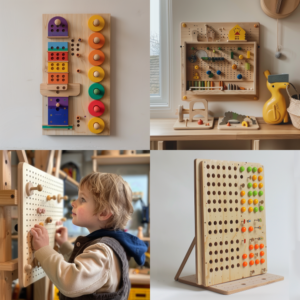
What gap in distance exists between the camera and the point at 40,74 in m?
1.59

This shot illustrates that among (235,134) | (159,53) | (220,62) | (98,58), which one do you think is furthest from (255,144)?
(98,58)

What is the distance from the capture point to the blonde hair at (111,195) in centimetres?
132

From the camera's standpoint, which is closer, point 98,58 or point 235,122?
point 235,122

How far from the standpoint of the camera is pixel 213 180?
141 cm

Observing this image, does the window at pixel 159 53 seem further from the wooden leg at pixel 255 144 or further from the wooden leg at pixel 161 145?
the wooden leg at pixel 255 144

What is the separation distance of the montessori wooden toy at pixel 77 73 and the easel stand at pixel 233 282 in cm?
70

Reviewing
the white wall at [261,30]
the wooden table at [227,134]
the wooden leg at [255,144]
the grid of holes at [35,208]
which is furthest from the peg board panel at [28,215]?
the wooden leg at [255,144]

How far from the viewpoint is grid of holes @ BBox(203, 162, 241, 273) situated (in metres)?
1.39

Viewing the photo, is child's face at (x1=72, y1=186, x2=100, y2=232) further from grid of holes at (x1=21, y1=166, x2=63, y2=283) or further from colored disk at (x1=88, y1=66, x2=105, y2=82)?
colored disk at (x1=88, y1=66, x2=105, y2=82)

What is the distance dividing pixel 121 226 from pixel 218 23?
91 cm

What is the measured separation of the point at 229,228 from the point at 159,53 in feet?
2.63

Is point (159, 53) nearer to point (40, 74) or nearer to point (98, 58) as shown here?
point (98, 58)

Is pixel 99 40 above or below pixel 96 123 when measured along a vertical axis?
above

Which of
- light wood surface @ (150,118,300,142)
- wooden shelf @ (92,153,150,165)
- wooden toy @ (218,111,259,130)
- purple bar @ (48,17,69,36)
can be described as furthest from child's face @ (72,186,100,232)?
wooden shelf @ (92,153,150,165)
